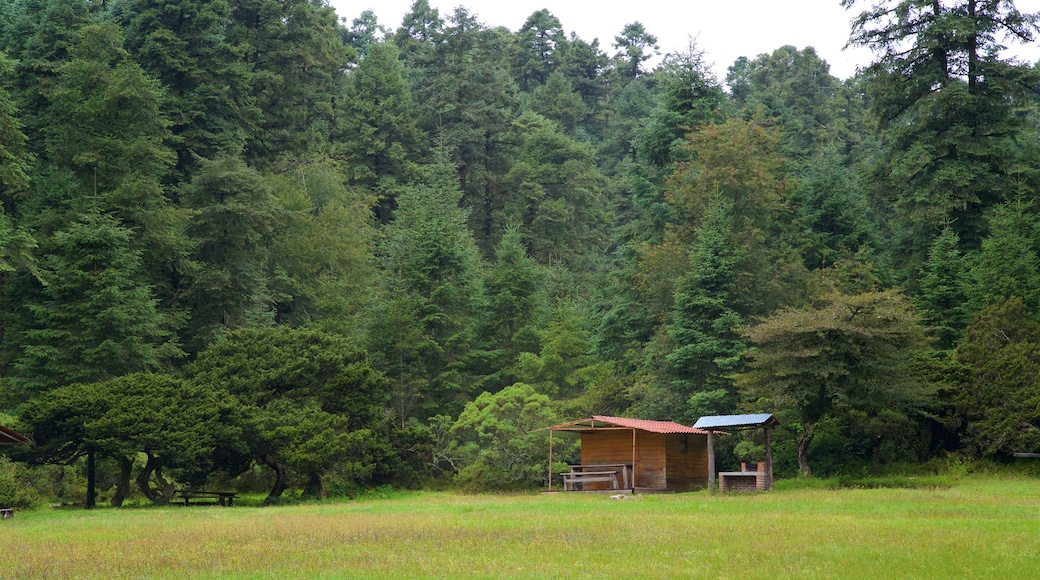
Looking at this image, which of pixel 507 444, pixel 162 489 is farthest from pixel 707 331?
pixel 162 489

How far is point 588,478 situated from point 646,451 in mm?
2479

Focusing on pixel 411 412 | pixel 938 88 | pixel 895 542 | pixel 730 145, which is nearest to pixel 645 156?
pixel 730 145

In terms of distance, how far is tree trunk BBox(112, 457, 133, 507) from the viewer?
113ft

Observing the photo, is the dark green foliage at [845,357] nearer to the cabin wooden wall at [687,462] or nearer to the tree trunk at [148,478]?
the cabin wooden wall at [687,462]

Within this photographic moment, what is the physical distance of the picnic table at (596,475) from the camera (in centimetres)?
3800

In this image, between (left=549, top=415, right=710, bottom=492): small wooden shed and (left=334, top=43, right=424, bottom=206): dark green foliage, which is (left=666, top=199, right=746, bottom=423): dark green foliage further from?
(left=334, top=43, right=424, bottom=206): dark green foliage

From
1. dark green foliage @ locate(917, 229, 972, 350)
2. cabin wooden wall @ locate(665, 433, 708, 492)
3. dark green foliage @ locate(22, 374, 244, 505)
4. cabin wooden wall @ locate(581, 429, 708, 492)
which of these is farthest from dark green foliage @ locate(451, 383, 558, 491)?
dark green foliage @ locate(917, 229, 972, 350)

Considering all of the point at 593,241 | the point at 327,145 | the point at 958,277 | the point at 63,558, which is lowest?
the point at 63,558

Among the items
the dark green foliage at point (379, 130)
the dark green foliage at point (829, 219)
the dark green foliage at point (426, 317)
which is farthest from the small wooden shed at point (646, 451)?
the dark green foliage at point (379, 130)

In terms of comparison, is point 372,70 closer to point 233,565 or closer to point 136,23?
point 136,23

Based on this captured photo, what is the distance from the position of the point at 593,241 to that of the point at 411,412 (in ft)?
104

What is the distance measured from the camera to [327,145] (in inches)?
2822

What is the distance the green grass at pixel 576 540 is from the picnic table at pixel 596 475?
715 centimetres

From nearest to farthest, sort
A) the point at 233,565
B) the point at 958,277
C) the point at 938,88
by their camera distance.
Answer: the point at 233,565 < the point at 958,277 < the point at 938,88
